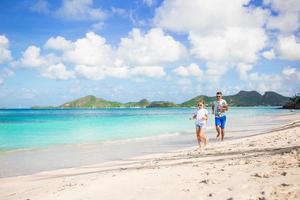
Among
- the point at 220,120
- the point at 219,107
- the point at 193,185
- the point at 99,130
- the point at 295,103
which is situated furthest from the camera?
the point at 295,103

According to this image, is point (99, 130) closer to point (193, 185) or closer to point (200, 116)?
point (200, 116)

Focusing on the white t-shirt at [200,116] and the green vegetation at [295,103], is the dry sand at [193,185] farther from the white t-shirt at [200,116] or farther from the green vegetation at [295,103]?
the green vegetation at [295,103]

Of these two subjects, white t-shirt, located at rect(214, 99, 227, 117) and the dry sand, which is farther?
white t-shirt, located at rect(214, 99, 227, 117)

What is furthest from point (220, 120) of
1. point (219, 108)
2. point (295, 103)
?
point (295, 103)

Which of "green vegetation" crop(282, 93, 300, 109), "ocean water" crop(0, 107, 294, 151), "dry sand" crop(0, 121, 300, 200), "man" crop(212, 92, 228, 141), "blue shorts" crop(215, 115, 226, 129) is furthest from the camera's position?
"green vegetation" crop(282, 93, 300, 109)

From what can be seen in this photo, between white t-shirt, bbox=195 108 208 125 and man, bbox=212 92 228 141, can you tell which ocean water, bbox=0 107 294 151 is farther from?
white t-shirt, bbox=195 108 208 125

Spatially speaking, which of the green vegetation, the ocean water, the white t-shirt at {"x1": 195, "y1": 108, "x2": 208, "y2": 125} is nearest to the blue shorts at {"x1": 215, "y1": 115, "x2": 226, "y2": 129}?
the white t-shirt at {"x1": 195, "y1": 108, "x2": 208, "y2": 125}

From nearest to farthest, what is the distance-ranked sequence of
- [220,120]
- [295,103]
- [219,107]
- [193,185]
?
[193,185]
[219,107]
[220,120]
[295,103]

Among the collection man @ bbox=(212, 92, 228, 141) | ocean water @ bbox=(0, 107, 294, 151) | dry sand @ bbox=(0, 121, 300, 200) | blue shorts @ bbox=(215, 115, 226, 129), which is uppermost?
man @ bbox=(212, 92, 228, 141)

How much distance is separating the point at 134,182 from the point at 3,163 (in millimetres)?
9102

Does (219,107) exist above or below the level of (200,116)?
above

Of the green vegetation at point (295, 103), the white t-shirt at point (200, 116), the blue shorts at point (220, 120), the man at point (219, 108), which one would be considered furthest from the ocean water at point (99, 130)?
the green vegetation at point (295, 103)

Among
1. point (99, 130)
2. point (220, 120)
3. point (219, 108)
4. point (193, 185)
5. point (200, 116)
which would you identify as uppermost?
point (219, 108)

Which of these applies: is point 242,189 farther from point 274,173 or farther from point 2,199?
point 2,199
